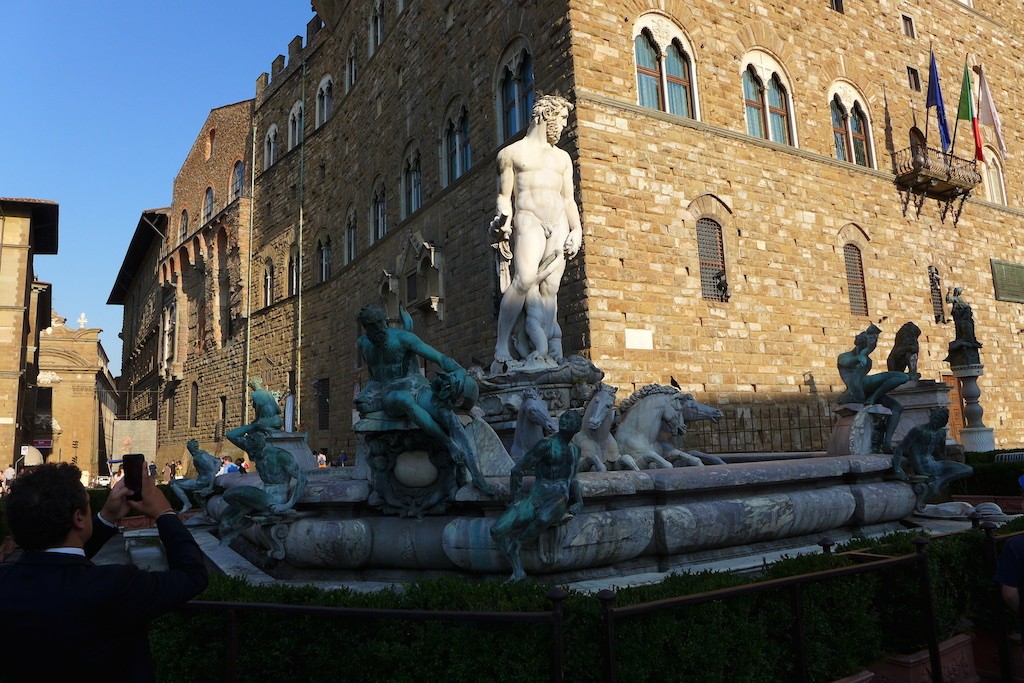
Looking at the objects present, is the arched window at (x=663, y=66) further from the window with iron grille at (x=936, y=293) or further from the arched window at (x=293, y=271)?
the arched window at (x=293, y=271)

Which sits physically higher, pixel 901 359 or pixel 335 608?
pixel 901 359

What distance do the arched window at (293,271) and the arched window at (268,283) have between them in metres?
1.57

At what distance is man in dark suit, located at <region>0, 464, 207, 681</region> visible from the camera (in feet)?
5.13

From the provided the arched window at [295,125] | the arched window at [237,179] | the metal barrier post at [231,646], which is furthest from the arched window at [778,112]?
the arched window at [237,179]

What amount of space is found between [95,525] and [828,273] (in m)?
14.8

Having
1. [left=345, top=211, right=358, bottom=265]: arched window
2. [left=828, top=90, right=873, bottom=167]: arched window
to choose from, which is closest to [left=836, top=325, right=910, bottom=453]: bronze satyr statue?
[left=828, top=90, right=873, bottom=167]: arched window

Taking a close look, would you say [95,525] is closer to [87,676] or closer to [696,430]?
[87,676]

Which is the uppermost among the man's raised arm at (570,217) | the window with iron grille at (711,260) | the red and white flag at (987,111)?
the red and white flag at (987,111)

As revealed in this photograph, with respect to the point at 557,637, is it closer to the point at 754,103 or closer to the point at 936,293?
the point at 754,103

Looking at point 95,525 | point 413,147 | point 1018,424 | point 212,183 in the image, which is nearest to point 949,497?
point 95,525

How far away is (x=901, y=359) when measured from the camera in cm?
946

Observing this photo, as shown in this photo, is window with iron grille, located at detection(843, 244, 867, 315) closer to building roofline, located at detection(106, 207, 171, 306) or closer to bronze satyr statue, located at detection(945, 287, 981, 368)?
bronze satyr statue, located at detection(945, 287, 981, 368)

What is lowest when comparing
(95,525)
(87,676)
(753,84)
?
(87,676)

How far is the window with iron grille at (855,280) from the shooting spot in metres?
15.0
